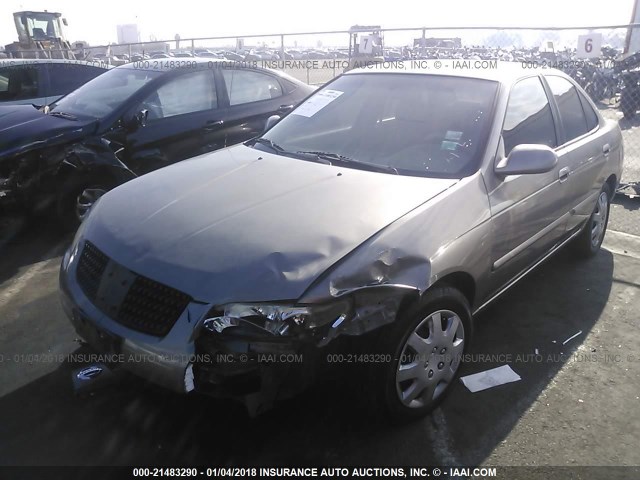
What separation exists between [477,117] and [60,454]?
9.35 ft

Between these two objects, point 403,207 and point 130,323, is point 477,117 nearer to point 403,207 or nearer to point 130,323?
point 403,207

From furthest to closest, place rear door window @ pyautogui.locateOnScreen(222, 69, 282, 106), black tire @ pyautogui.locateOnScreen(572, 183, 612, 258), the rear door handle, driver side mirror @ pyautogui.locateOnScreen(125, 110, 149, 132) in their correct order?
rear door window @ pyautogui.locateOnScreen(222, 69, 282, 106), the rear door handle, driver side mirror @ pyautogui.locateOnScreen(125, 110, 149, 132), black tire @ pyautogui.locateOnScreen(572, 183, 612, 258)

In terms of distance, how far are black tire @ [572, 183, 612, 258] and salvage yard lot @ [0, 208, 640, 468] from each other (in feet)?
3.70

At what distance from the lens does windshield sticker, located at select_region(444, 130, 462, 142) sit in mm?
3051

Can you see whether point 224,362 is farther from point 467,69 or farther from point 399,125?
point 467,69

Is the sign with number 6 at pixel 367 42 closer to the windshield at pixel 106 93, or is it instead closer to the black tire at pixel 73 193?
the windshield at pixel 106 93

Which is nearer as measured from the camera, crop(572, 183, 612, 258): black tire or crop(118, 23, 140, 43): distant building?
crop(572, 183, 612, 258): black tire

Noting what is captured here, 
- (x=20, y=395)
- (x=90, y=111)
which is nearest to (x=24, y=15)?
(x=90, y=111)

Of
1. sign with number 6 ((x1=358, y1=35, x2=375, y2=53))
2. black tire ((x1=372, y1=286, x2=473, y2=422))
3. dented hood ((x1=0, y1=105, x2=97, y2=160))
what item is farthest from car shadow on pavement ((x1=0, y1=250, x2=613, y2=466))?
sign with number 6 ((x1=358, y1=35, x2=375, y2=53))

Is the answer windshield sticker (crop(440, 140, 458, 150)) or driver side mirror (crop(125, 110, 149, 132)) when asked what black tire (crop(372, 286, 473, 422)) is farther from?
driver side mirror (crop(125, 110, 149, 132))

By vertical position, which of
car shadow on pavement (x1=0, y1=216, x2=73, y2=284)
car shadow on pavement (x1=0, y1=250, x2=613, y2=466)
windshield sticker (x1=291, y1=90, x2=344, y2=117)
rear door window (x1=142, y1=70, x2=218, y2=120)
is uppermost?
windshield sticker (x1=291, y1=90, x2=344, y2=117)

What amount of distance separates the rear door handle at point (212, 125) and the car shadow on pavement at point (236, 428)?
3.28m

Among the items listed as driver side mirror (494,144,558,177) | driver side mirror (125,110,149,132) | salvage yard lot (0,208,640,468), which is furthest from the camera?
driver side mirror (125,110,149,132)

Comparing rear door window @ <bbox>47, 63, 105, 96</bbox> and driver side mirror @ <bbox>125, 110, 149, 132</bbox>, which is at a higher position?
rear door window @ <bbox>47, 63, 105, 96</bbox>
